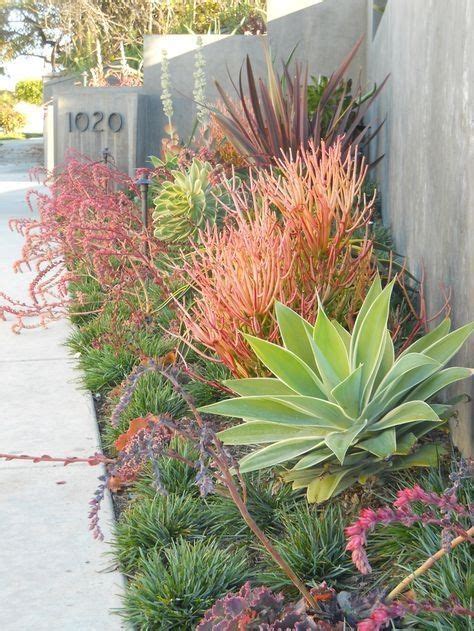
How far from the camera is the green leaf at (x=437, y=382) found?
3146 mm

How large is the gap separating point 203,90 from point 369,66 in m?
2.06

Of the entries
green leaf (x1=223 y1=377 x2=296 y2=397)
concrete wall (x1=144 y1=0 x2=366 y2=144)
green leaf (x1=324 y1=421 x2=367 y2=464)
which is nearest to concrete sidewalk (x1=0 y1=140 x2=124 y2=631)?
green leaf (x1=223 y1=377 x2=296 y2=397)

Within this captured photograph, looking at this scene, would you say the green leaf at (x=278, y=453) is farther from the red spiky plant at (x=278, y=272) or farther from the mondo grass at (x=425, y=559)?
the red spiky plant at (x=278, y=272)

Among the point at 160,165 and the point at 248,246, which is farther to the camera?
the point at 160,165

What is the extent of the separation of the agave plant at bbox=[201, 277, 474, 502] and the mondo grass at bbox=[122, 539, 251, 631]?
0.37 metres

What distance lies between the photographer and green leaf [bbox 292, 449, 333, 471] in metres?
3.09

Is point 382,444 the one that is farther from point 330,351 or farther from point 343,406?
point 330,351

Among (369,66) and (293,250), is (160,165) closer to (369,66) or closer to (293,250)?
(293,250)

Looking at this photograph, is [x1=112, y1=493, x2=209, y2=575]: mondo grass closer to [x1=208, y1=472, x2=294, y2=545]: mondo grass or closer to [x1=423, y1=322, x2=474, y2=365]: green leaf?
[x1=208, y1=472, x2=294, y2=545]: mondo grass

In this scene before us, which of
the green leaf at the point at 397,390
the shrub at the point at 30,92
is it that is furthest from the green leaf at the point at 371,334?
the shrub at the point at 30,92

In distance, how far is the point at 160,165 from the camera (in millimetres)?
7180

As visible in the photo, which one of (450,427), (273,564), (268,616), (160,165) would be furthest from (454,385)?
(160,165)

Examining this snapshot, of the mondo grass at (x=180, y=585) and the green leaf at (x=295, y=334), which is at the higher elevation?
the green leaf at (x=295, y=334)

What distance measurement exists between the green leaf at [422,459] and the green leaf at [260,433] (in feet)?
1.11
